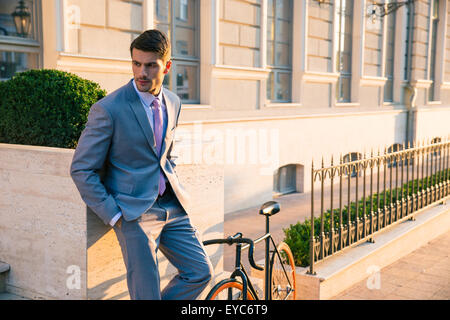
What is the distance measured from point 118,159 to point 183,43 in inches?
281

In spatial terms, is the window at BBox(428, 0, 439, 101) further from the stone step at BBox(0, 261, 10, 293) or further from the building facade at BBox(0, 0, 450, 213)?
the stone step at BBox(0, 261, 10, 293)

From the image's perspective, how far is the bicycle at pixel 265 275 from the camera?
137 inches

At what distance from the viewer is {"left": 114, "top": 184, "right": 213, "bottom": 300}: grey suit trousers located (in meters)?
3.02

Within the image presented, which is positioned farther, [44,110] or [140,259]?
[44,110]

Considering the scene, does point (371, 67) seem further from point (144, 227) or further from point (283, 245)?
point (144, 227)

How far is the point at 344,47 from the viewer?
14922 millimetres

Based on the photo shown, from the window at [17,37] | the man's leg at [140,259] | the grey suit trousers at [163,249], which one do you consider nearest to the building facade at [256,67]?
the window at [17,37]

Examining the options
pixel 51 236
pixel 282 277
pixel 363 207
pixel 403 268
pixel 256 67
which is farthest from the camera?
pixel 256 67

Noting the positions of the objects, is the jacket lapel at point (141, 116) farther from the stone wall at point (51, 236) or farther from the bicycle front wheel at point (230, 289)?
the bicycle front wheel at point (230, 289)

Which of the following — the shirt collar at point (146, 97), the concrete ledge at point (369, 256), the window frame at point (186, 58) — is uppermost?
the window frame at point (186, 58)

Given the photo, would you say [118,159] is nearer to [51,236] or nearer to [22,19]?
[51,236]

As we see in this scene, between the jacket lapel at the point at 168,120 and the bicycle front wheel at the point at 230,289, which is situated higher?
the jacket lapel at the point at 168,120

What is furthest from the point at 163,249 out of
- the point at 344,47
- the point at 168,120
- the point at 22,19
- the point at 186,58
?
the point at 344,47

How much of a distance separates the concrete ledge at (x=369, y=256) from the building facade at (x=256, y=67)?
160cm
